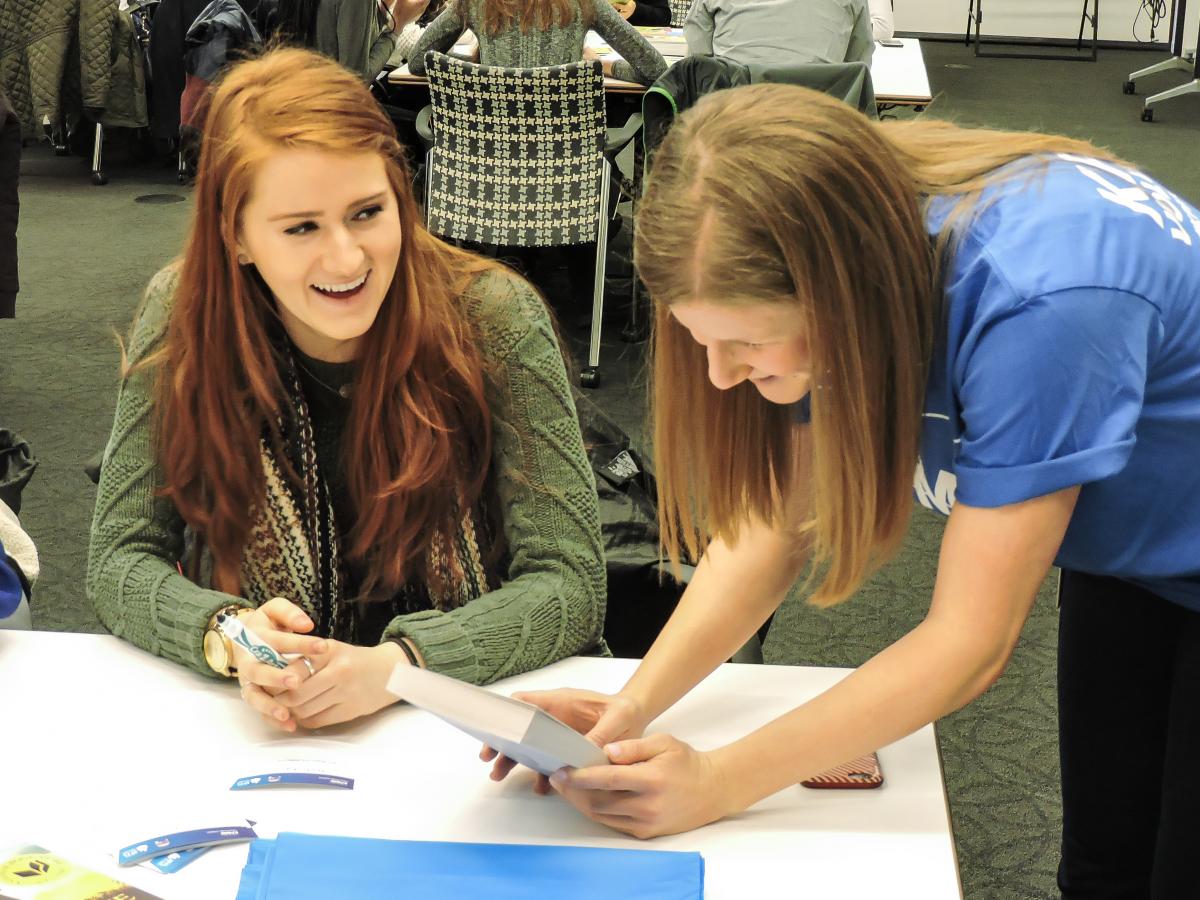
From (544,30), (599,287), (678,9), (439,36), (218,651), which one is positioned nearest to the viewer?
(218,651)

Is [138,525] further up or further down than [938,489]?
further down

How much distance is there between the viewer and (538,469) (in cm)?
144

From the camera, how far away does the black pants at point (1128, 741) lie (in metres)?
1.22

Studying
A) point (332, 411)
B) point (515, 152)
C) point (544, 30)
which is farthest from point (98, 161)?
point (332, 411)

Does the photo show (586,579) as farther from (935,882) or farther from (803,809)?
(935,882)

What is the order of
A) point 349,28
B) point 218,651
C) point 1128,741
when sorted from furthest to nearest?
point 349,28, point 1128,741, point 218,651

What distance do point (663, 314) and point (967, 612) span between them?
343mm

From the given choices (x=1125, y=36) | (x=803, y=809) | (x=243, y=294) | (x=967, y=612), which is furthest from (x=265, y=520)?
(x=1125, y=36)

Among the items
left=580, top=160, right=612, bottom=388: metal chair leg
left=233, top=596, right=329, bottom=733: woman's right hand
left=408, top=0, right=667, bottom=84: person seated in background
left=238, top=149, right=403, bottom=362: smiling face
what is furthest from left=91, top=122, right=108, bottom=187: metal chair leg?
left=233, top=596, right=329, bottom=733: woman's right hand

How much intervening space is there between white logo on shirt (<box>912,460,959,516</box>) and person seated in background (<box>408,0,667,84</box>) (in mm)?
3154

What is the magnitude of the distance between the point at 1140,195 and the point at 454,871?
0.72m

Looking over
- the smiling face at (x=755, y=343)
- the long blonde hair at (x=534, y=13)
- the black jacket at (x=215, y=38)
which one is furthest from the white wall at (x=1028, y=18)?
the smiling face at (x=755, y=343)

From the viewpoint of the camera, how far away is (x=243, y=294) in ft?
4.72

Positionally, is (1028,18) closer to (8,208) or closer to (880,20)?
(880,20)
